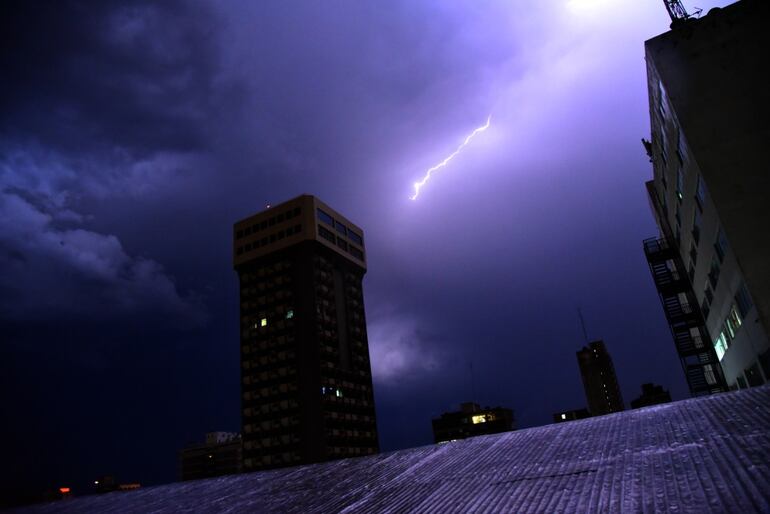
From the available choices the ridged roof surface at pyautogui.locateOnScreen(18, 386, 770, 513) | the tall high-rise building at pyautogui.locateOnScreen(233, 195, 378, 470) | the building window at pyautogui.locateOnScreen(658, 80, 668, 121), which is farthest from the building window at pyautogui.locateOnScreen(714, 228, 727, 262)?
the tall high-rise building at pyautogui.locateOnScreen(233, 195, 378, 470)

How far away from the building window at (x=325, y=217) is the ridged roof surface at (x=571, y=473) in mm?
106492

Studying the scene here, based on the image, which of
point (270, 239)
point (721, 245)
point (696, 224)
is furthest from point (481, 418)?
point (721, 245)

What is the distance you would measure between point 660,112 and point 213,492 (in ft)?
116

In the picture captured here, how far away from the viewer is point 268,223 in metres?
121

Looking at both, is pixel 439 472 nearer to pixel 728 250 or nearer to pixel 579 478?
pixel 579 478

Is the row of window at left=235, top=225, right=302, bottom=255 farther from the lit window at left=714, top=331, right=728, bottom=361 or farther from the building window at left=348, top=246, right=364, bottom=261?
the lit window at left=714, top=331, right=728, bottom=361

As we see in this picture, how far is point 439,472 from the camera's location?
11.6 m

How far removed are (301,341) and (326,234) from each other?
27865mm

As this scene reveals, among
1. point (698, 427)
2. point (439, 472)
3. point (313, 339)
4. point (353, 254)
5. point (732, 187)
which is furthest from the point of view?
point (353, 254)

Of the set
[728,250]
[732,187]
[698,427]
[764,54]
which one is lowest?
[698,427]

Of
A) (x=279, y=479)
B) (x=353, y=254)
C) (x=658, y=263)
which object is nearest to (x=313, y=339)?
(x=353, y=254)

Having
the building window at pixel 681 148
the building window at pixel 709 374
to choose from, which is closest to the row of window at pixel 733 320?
the building window at pixel 709 374

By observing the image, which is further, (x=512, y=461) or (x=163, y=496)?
(x=163, y=496)

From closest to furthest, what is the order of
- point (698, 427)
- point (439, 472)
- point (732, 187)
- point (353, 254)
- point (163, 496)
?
point (698, 427), point (439, 472), point (163, 496), point (732, 187), point (353, 254)
